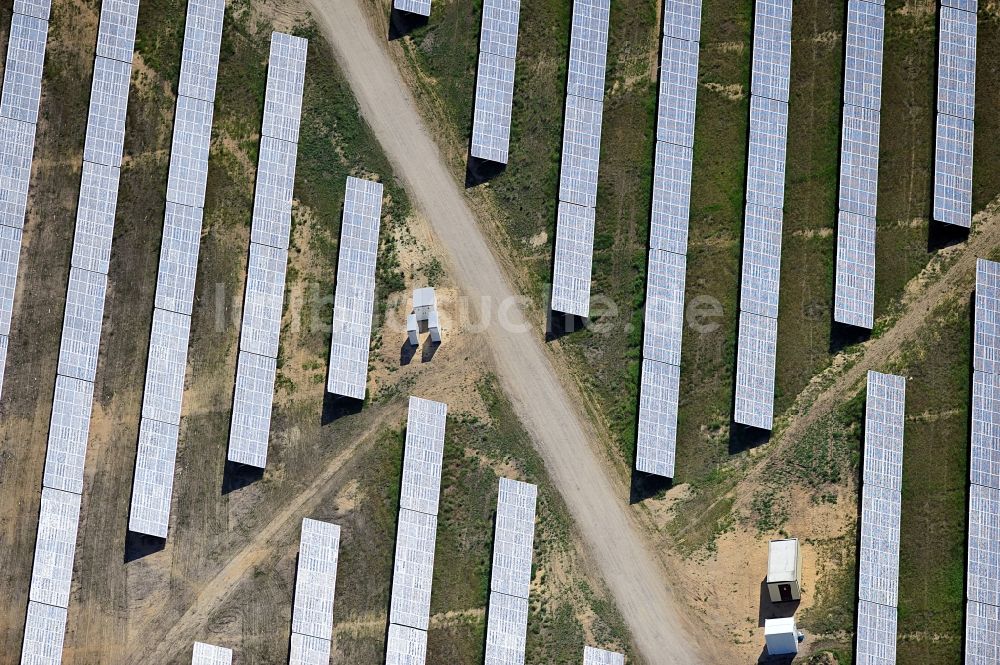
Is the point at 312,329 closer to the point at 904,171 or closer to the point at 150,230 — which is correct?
the point at 150,230

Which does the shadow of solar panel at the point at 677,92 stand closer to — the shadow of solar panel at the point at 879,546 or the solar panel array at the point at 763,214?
the solar panel array at the point at 763,214

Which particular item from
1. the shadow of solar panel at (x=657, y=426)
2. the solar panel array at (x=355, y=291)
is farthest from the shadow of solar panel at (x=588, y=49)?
the shadow of solar panel at (x=657, y=426)

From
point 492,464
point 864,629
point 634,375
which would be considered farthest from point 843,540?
point 492,464

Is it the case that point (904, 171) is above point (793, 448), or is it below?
above

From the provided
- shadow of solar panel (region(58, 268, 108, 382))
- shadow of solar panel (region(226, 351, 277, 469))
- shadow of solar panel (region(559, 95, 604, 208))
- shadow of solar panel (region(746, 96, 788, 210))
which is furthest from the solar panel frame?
shadow of solar panel (region(58, 268, 108, 382))

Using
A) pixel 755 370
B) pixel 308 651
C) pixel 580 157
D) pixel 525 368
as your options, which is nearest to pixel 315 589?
pixel 308 651

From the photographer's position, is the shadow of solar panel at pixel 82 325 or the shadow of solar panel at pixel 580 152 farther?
the shadow of solar panel at pixel 580 152

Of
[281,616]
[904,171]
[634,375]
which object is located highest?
[904,171]
